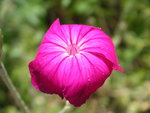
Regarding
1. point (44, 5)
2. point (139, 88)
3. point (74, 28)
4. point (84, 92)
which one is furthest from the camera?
point (44, 5)

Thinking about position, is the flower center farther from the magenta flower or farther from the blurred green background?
the blurred green background

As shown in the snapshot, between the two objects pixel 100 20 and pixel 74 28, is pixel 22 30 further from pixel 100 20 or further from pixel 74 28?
pixel 74 28

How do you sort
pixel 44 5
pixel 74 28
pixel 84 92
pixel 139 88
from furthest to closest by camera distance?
pixel 44 5
pixel 139 88
pixel 74 28
pixel 84 92

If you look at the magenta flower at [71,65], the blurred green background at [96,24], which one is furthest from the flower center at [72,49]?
the blurred green background at [96,24]

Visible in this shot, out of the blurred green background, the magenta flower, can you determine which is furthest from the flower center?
the blurred green background

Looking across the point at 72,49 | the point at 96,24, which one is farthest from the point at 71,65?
the point at 96,24

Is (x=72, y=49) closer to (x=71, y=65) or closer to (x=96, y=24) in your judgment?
(x=71, y=65)

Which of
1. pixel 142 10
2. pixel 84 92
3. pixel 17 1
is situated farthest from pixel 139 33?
pixel 84 92
